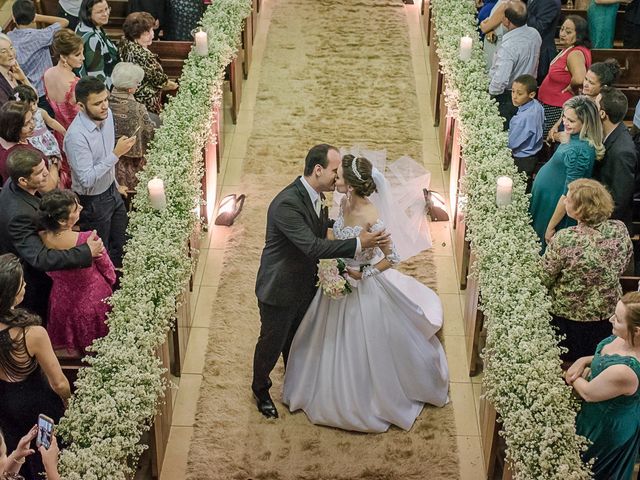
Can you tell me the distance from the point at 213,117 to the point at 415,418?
10.8ft

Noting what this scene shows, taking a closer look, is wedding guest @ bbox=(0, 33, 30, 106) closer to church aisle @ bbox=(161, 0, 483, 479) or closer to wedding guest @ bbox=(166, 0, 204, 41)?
church aisle @ bbox=(161, 0, 483, 479)

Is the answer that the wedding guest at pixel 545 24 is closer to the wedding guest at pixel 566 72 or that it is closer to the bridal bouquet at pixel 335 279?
the wedding guest at pixel 566 72

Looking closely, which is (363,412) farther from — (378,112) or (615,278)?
(378,112)

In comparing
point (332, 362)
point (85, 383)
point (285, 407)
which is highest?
point (85, 383)

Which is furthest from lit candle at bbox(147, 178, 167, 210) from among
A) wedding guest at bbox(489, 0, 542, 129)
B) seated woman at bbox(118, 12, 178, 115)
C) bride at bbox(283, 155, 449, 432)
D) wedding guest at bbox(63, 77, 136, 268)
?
wedding guest at bbox(489, 0, 542, 129)

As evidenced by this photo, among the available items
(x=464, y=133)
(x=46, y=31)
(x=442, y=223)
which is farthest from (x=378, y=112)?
(x=46, y=31)

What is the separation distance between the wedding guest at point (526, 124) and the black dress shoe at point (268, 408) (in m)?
2.68

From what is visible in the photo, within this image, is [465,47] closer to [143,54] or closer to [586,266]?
[143,54]

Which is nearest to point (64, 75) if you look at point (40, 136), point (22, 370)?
point (40, 136)

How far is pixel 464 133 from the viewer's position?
748cm

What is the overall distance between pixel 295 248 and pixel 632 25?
5485mm

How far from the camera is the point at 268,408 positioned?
653 cm

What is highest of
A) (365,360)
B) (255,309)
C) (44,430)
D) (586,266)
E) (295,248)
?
(44,430)

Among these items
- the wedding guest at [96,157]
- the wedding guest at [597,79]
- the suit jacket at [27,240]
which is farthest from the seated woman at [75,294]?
the wedding guest at [597,79]
